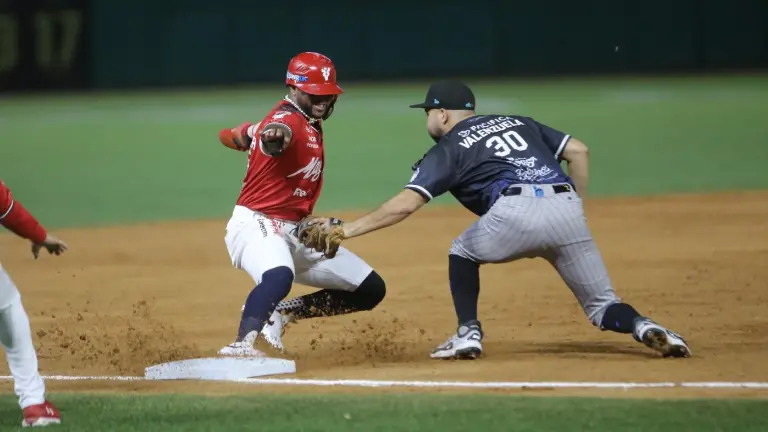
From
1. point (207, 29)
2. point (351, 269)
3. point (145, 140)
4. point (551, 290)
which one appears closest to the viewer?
point (351, 269)

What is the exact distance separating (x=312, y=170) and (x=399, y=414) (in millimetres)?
1904

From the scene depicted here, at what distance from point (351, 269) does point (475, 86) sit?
20.4 m

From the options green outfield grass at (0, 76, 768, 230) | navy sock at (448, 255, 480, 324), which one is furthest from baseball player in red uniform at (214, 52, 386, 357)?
green outfield grass at (0, 76, 768, 230)

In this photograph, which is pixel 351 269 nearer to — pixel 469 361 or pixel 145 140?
pixel 469 361

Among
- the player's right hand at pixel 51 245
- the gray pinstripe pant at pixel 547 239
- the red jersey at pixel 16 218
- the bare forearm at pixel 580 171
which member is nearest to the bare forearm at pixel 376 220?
the gray pinstripe pant at pixel 547 239

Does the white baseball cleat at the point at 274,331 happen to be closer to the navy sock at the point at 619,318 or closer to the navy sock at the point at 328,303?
the navy sock at the point at 328,303

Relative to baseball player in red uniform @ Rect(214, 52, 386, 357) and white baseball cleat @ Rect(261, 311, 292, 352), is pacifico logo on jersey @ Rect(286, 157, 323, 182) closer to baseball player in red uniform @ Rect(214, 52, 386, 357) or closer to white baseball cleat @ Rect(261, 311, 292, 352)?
baseball player in red uniform @ Rect(214, 52, 386, 357)

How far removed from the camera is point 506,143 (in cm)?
718

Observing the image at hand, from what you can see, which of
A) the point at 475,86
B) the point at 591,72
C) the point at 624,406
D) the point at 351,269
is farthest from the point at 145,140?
the point at 624,406

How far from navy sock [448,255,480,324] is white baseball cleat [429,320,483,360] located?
48 mm

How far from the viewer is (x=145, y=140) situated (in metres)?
21.2

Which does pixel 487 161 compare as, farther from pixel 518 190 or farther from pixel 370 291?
pixel 370 291

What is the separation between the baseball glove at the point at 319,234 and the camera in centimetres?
689

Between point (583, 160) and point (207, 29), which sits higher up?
point (583, 160)
